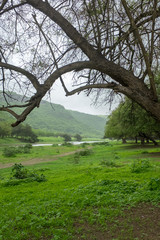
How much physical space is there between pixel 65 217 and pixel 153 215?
1.97 metres

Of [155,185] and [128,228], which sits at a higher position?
[155,185]

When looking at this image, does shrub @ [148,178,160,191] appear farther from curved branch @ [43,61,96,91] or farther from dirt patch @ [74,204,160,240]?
curved branch @ [43,61,96,91]

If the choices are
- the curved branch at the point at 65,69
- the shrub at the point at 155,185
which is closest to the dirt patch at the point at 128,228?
the shrub at the point at 155,185

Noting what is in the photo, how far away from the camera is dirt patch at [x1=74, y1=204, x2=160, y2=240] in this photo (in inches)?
140

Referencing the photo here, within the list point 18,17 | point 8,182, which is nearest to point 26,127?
point 8,182

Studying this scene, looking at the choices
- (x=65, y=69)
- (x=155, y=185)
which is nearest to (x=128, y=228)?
(x=155, y=185)

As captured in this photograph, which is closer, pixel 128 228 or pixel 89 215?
pixel 128 228

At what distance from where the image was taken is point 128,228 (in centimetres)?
385

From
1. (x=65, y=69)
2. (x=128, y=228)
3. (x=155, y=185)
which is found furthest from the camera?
(x=155, y=185)

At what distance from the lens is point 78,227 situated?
416cm

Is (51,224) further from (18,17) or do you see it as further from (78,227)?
(18,17)

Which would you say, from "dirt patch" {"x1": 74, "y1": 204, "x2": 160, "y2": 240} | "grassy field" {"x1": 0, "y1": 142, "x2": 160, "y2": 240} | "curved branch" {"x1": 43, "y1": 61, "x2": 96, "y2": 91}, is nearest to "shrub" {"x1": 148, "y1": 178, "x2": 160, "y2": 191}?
"grassy field" {"x1": 0, "y1": 142, "x2": 160, "y2": 240}

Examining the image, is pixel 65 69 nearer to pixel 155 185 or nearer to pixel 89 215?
pixel 89 215

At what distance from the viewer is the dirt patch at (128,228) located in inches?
140
